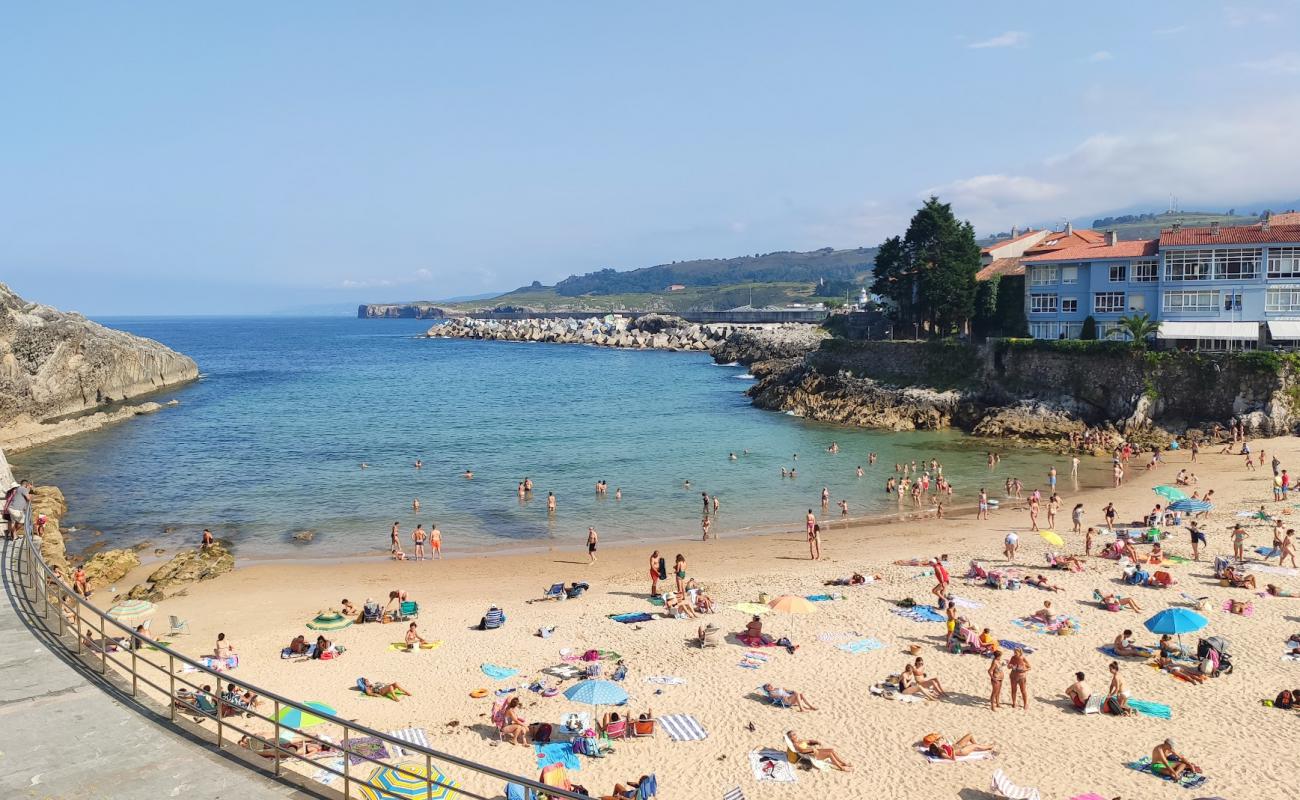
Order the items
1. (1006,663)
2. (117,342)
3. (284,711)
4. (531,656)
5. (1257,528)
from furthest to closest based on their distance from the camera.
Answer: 1. (117,342)
2. (1257,528)
3. (531,656)
4. (1006,663)
5. (284,711)

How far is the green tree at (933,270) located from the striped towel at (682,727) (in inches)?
1874

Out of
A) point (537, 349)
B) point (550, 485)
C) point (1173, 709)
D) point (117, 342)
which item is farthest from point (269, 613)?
point (537, 349)

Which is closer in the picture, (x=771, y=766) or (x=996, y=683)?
(x=771, y=766)

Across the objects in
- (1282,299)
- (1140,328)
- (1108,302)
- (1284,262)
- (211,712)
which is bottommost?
(211,712)

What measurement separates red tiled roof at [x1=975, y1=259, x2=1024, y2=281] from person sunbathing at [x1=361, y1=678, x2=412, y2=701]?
49927 millimetres

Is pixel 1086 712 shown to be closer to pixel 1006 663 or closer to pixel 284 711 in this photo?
pixel 1006 663

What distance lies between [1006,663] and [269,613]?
54.9ft

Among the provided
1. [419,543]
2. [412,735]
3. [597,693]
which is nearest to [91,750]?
[412,735]

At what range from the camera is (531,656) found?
17.6 metres

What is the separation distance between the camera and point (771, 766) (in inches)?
504

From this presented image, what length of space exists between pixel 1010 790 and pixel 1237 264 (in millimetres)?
42097

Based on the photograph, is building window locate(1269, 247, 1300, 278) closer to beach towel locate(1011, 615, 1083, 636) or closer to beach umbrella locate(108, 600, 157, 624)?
beach towel locate(1011, 615, 1083, 636)

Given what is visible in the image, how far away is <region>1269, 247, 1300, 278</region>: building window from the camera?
42.3 m

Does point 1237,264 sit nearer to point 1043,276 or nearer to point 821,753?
point 1043,276
